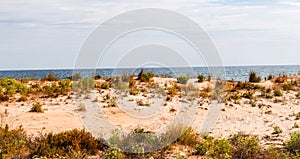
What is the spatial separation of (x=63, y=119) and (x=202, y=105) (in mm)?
5951

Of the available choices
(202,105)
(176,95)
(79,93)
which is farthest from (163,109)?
(79,93)

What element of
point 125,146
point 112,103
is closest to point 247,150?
point 125,146

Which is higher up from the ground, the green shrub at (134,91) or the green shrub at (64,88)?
the green shrub at (64,88)

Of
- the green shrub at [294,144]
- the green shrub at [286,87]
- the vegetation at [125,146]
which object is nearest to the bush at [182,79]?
the green shrub at [286,87]

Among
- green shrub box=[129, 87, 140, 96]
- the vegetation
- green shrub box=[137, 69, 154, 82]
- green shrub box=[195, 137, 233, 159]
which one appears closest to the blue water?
green shrub box=[137, 69, 154, 82]

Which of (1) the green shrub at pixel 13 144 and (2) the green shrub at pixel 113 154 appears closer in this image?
(2) the green shrub at pixel 113 154

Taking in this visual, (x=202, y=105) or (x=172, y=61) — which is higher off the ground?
(x=172, y=61)

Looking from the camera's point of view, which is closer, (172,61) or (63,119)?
(172,61)

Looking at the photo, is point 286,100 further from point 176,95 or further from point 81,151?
point 81,151

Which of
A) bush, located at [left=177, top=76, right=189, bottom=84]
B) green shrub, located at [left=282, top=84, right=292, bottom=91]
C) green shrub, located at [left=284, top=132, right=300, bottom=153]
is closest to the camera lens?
green shrub, located at [left=284, top=132, right=300, bottom=153]

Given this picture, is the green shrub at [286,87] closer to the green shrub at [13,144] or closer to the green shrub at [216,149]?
the green shrub at [216,149]

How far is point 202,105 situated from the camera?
16.0 meters

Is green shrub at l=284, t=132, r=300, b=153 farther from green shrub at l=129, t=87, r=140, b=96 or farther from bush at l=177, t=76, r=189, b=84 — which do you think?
bush at l=177, t=76, r=189, b=84

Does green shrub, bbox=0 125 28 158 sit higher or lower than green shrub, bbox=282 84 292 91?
lower
